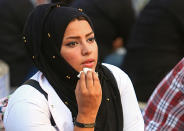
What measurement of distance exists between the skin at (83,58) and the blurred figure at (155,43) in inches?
75.8

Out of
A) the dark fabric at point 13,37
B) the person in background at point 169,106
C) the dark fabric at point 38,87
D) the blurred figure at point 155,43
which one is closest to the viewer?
the dark fabric at point 38,87

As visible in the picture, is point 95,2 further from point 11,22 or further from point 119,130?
point 119,130

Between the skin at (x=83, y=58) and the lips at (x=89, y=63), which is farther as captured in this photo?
the lips at (x=89, y=63)

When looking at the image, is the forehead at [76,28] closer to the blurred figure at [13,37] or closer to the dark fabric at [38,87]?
the dark fabric at [38,87]

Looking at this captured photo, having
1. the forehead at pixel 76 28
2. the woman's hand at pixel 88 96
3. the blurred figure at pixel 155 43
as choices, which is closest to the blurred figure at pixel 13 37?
the blurred figure at pixel 155 43

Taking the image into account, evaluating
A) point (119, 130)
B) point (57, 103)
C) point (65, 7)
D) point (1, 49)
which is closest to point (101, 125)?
point (119, 130)

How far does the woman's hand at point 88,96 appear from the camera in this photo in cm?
226

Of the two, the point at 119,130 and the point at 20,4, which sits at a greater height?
the point at 20,4

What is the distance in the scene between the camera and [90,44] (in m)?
2.47

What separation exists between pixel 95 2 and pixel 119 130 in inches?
108

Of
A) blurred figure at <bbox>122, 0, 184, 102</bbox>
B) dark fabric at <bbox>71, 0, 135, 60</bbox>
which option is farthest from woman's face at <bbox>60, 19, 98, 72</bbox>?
dark fabric at <bbox>71, 0, 135, 60</bbox>

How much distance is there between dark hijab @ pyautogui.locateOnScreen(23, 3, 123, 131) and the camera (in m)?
2.47

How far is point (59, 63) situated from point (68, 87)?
0.46 feet

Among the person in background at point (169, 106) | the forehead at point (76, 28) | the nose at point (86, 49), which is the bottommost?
the person in background at point (169, 106)
